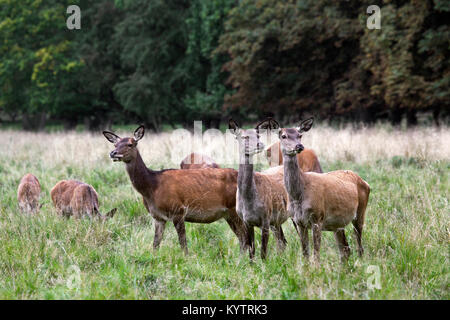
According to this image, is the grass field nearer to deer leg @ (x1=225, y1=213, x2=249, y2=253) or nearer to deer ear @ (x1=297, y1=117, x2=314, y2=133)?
deer leg @ (x1=225, y1=213, x2=249, y2=253)

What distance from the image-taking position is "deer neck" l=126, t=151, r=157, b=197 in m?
6.52

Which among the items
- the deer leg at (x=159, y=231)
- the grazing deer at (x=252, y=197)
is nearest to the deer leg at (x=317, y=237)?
the grazing deer at (x=252, y=197)

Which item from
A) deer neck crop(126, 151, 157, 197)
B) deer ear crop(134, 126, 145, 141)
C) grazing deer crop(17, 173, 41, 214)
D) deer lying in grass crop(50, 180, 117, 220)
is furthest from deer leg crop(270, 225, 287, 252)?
grazing deer crop(17, 173, 41, 214)

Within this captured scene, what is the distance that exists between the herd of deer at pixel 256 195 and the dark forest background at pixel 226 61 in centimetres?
1256

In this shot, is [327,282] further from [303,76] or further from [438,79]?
[303,76]

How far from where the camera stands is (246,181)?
588cm

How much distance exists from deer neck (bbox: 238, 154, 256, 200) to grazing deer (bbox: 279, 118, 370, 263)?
551mm

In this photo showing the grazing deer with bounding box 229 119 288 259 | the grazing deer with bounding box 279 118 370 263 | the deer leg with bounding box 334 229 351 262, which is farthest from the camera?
the grazing deer with bounding box 229 119 288 259

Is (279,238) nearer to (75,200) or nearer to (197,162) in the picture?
(197,162)

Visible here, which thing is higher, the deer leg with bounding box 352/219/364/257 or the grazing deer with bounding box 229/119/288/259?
the grazing deer with bounding box 229/119/288/259

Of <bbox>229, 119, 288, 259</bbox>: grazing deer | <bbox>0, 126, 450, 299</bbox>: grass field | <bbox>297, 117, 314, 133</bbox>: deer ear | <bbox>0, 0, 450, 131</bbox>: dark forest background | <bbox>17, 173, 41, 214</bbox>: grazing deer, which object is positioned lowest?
<bbox>0, 126, 450, 299</bbox>: grass field

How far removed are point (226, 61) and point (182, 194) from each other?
2503 centimetres

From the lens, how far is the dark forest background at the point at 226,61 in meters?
18.1

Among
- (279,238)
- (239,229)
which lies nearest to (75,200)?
(239,229)
